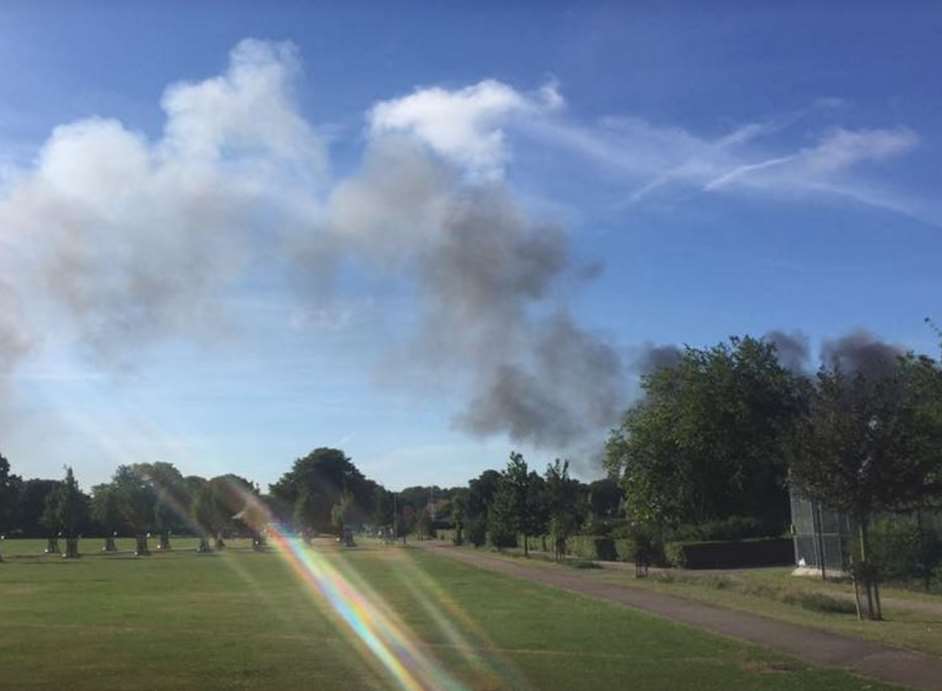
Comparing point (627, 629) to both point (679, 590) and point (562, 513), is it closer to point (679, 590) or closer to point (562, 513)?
point (679, 590)

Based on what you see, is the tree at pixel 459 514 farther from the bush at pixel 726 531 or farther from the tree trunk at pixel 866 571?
the tree trunk at pixel 866 571

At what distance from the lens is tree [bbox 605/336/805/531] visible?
57.8m

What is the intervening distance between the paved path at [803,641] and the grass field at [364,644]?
58cm

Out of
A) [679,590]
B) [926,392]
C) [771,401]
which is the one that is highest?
[771,401]

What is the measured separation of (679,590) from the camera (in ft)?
89.8

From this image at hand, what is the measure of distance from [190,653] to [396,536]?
97063 mm

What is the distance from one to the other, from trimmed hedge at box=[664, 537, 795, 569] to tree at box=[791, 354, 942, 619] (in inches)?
932

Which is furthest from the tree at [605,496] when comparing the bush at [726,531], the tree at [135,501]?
the bush at [726,531]

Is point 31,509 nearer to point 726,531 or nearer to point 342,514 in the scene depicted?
point 342,514

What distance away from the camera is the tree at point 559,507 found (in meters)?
52.1

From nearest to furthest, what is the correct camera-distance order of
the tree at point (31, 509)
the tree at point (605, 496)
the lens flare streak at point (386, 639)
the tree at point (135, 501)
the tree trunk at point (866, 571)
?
the lens flare streak at point (386, 639) < the tree trunk at point (866, 571) < the tree at point (135, 501) < the tree at point (605, 496) < the tree at point (31, 509)

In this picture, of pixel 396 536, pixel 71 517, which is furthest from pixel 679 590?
pixel 396 536

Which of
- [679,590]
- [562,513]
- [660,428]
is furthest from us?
[660,428]

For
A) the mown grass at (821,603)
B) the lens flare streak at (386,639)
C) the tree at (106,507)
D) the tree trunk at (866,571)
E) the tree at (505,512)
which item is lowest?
the mown grass at (821,603)
